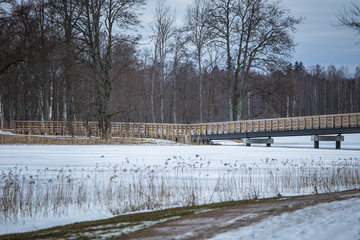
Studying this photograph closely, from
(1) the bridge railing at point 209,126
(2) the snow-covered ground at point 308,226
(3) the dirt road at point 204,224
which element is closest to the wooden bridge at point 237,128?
(1) the bridge railing at point 209,126

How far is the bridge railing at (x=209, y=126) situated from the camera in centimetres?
2650

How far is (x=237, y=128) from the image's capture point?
30.5 meters

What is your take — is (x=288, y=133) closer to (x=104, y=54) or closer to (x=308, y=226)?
(x=104, y=54)

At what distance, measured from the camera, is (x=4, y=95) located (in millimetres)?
36250

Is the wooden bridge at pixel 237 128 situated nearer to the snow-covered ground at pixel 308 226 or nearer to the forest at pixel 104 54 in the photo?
the forest at pixel 104 54

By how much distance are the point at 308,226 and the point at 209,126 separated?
2825 centimetres

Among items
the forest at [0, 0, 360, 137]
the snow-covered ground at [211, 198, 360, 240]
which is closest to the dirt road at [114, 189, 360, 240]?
the snow-covered ground at [211, 198, 360, 240]

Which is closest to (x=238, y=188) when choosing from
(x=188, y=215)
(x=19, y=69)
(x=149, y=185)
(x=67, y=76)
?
(x=149, y=185)

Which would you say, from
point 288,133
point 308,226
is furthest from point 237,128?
point 308,226

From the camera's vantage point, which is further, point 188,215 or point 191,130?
point 191,130

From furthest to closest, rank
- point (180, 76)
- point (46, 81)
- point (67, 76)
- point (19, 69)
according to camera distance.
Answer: point (180, 76)
point (19, 69)
point (46, 81)
point (67, 76)

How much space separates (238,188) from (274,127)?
20911 millimetres

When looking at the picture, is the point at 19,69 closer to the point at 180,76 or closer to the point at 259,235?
the point at 180,76

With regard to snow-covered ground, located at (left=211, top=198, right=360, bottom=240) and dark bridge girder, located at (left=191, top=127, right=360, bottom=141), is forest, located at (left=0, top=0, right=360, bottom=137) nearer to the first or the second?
dark bridge girder, located at (left=191, top=127, right=360, bottom=141)
